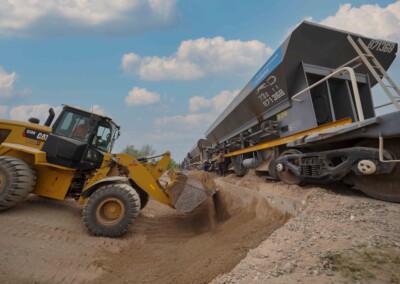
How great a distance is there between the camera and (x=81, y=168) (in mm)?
5855

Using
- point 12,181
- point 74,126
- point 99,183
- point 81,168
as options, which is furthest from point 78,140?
point 12,181

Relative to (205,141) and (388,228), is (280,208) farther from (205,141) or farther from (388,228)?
(205,141)

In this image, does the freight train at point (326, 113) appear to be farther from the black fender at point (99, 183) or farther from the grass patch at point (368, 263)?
the black fender at point (99, 183)

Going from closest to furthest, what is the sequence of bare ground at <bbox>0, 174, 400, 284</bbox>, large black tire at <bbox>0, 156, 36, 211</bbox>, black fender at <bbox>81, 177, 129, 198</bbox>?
bare ground at <bbox>0, 174, 400, 284</bbox> → large black tire at <bbox>0, 156, 36, 211</bbox> → black fender at <bbox>81, 177, 129, 198</bbox>

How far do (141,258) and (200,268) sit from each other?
1.36 m

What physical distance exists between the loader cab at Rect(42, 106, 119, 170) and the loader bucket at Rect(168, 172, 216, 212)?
1987 millimetres

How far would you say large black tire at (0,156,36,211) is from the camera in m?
4.92

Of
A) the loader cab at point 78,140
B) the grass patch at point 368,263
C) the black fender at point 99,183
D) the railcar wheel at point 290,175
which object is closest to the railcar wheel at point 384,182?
the railcar wheel at point 290,175

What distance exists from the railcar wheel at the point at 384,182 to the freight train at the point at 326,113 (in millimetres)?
11

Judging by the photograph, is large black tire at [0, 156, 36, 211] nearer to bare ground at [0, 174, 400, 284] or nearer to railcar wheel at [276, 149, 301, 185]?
bare ground at [0, 174, 400, 284]

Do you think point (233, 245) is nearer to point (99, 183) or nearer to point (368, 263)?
point (368, 263)

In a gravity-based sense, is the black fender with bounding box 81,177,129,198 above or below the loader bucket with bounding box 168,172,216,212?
above

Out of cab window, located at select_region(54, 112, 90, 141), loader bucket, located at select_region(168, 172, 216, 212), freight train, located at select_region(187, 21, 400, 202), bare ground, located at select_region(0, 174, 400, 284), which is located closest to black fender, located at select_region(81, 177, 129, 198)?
→ bare ground, located at select_region(0, 174, 400, 284)

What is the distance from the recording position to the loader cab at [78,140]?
5633 mm
